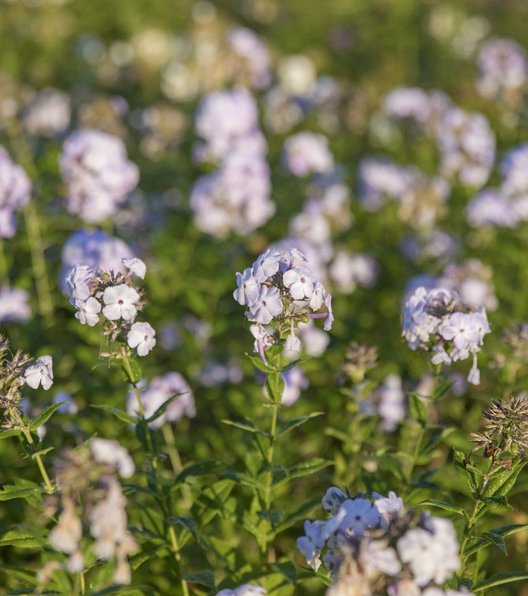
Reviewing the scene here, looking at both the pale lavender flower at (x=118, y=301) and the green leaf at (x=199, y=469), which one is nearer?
the pale lavender flower at (x=118, y=301)

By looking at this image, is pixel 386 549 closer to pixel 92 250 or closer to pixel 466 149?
pixel 92 250

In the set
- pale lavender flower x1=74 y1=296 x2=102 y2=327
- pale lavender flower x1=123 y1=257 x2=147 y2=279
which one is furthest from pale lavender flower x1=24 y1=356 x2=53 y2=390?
pale lavender flower x1=123 y1=257 x2=147 y2=279

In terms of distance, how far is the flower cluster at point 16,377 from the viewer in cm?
308

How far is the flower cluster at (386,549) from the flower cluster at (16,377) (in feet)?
4.59

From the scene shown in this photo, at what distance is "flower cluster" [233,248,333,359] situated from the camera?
10.1ft

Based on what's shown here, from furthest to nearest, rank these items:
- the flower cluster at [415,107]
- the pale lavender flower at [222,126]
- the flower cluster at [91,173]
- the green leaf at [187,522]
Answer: the flower cluster at [415,107] → the pale lavender flower at [222,126] → the flower cluster at [91,173] → the green leaf at [187,522]

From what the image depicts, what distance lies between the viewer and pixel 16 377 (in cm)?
318

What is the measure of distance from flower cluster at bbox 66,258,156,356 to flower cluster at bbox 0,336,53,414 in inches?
10.9

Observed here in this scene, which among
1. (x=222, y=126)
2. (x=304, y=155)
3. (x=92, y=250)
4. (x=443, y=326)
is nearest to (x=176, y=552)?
(x=443, y=326)

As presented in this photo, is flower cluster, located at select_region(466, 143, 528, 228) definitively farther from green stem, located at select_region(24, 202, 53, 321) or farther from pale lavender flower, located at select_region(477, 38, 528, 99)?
green stem, located at select_region(24, 202, 53, 321)

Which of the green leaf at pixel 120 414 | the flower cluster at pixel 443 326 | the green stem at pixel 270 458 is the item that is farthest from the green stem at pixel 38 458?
the flower cluster at pixel 443 326

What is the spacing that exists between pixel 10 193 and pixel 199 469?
2527mm

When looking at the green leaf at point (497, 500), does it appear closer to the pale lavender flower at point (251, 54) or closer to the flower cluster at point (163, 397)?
the flower cluster at point (163, 397)

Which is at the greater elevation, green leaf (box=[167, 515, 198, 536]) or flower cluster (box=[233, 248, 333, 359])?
flower cluster (box=[233, 248, 333, 359])
